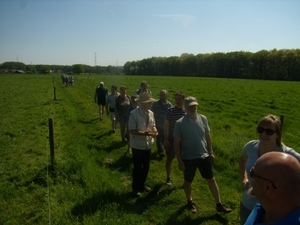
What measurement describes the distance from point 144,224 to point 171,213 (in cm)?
62

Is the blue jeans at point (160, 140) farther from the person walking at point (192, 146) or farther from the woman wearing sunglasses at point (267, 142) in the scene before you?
the woman wearing sunglasses at point (267, 142)

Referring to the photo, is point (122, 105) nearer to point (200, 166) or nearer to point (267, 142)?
point (200, 166)

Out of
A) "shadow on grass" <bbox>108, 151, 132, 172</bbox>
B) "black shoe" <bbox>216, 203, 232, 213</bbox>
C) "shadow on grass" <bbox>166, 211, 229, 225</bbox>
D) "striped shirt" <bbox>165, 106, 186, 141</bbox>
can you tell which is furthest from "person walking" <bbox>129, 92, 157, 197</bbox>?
"black shoe" <bbox>216, 203, 232, 213</bbox>

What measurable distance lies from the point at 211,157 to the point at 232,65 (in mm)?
90155

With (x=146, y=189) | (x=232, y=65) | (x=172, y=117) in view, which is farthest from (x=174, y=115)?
(x=232, y=65)

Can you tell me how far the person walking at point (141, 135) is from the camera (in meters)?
4.87

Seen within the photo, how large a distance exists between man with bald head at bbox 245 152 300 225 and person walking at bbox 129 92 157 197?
141 inches

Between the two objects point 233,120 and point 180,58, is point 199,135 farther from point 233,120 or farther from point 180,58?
point 180,58

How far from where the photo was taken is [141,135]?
4.88 metres

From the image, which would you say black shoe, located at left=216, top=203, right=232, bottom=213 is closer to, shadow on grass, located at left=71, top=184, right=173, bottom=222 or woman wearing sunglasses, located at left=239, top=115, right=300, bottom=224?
shadow on grass, located at left=71, top=184, right=173, bottom=222

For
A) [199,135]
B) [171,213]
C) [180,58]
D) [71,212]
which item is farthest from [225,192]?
[180,58]

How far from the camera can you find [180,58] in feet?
342

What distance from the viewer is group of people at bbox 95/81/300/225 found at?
1.25 meters

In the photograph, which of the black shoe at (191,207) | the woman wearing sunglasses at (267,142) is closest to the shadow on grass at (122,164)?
the black shoe at (191,207)
